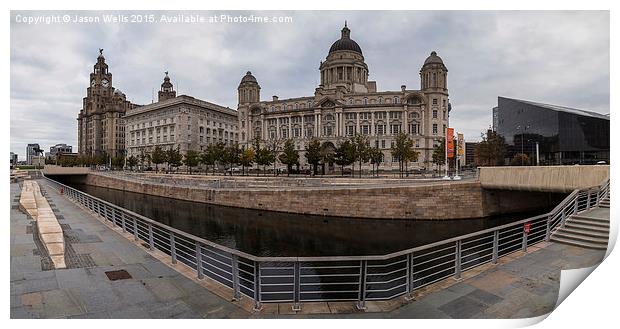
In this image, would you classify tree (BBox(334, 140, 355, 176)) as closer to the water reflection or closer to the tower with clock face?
the water reflection

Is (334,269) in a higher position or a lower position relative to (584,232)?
lower

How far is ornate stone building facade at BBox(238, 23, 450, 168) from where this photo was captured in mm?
63531

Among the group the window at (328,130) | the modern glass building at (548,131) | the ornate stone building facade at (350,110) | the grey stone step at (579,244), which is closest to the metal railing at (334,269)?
the grey stone step at (579,244)

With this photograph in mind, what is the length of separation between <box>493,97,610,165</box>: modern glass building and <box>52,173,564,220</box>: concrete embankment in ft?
36.1

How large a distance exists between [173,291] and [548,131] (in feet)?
165

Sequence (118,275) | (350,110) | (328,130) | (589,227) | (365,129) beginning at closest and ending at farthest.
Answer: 1. (118,275)
2. (589,227)
3. (365,129)
4. (350,110)
5. (328,130)

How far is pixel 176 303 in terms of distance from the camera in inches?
211

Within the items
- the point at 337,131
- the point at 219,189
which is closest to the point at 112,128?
the point at 337,131

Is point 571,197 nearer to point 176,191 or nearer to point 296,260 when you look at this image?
point 296,260

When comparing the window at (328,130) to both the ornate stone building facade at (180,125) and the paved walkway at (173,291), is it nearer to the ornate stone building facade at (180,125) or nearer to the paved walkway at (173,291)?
the ornate stone building facade at (180,125)

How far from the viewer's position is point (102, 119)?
116 metres

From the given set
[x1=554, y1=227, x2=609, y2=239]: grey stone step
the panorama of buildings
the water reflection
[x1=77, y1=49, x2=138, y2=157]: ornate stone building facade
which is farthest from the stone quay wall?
[x1=77, y1=49, x2=138, y2=157]: ornate stone building facade

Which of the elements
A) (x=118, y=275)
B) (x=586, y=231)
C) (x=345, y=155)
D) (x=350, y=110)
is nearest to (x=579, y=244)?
(x=586, y=231)

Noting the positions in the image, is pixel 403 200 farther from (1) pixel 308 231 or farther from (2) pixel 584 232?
(2) pixel 584 232
